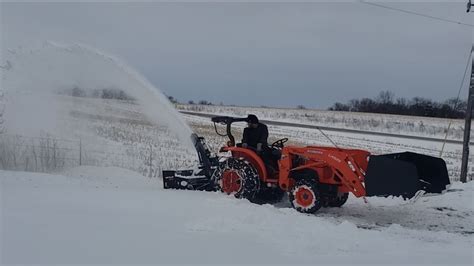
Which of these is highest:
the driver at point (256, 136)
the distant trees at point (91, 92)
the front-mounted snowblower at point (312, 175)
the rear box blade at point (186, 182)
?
the distant trees at point (91, 92)

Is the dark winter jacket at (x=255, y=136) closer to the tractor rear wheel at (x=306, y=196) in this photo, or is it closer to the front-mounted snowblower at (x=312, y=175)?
A: the front-mounted snowblower at (x=312, y=175)

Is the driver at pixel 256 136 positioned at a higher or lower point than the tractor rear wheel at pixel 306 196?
higher

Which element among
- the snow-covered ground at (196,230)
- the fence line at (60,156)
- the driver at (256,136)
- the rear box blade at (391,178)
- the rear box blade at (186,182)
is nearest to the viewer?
the snow-covered ground at (196,230)

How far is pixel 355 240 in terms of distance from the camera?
20.9ft

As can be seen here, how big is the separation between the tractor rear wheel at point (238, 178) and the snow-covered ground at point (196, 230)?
14.9 inches

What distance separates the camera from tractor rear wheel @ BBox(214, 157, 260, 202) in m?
9.29

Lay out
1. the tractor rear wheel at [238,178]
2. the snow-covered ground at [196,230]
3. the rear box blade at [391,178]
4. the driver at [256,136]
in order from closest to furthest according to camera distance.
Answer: the snow-covered ground at [196,230]
the rear box blade at [391,178]
the tractor rear wheel at [238,178]
the driver at [256,136]

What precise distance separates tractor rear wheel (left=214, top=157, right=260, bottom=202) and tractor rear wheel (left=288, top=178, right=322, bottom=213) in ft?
2.59

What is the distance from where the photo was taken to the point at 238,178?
31.0 ft

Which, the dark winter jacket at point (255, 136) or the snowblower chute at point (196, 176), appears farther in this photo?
the snowblower chute at point (196, 176)

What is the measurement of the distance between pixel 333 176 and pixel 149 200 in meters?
2.96

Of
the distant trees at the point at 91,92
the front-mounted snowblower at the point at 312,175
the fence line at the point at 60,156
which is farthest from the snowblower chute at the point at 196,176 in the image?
the distant trees at the point at 91,92

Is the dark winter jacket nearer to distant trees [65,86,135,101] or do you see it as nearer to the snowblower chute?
the snowblower chute

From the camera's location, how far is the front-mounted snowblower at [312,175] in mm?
7855
